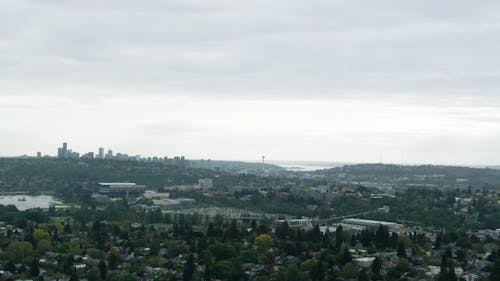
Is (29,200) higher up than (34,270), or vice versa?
(29,200)

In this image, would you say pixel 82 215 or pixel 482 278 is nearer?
pixel 482 278

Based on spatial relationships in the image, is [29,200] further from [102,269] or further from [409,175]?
[409,175]

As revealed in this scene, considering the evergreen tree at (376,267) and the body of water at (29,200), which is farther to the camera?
the body of water at (29,200)

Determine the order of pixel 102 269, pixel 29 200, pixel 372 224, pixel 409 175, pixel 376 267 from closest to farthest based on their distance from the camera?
1. pixel 102 269
2. pixel 376 267
3. pixel 372 224
4. pixel 29 200
5. pixel 409 175

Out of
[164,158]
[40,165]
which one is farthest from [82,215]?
[164,158]

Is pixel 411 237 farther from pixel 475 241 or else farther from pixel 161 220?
pixel 161 220

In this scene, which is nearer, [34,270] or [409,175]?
[34,270]

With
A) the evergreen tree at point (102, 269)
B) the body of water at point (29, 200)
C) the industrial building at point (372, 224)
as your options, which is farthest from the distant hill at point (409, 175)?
the evergreen tree at point (102, 269)

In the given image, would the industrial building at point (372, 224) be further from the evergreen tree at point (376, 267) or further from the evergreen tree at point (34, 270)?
the evergreen tree at point (34, 270)

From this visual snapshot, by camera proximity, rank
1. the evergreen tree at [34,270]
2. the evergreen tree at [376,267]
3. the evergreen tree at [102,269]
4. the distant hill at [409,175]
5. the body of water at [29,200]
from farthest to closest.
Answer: the distant hill at [409,175] → the body of water at [29,200] → the evergreen tree at [376,267] → the evergreen tree at [34,270] → the evergreen tree at [102,269]

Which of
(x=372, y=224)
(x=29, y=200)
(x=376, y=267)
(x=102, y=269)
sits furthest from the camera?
(x=29, y=200)

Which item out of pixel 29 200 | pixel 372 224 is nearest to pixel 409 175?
pixel 29 200
